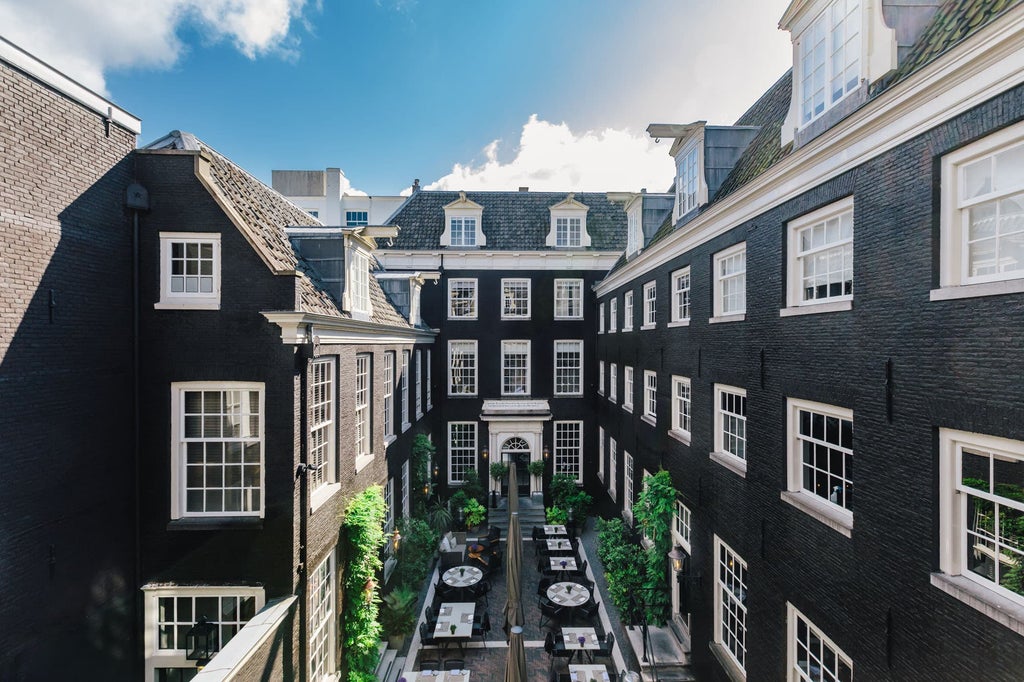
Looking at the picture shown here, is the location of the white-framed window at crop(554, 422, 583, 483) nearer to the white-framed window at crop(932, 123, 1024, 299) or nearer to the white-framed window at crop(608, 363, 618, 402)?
the white-framed window at crop(608, 363, 618, 402)

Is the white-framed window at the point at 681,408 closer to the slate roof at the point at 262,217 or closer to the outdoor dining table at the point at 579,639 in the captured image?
the outdoor dining table at the point at 579,639

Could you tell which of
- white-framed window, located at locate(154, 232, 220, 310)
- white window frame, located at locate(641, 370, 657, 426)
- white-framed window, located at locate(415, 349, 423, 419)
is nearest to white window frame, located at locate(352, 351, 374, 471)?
white-framed window, located at locate(154, 232, 220, 310)

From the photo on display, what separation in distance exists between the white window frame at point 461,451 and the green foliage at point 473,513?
321 centimetres

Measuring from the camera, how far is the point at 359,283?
12602 millimetres

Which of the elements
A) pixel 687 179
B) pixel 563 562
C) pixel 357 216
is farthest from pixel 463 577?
pixel 357 216

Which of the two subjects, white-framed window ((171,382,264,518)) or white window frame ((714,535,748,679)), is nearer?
white-framed window ((171,382,264,518))

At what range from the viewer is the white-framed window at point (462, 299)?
24297 millimetres

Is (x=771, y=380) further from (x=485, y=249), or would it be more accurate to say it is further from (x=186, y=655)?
(x=485, y=249)

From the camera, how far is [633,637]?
1314cm

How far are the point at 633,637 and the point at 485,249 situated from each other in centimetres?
1793

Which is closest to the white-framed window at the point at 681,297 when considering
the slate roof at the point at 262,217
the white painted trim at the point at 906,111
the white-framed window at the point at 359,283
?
the white painted trim at the point at 906,111

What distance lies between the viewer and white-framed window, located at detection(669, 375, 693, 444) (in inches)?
501

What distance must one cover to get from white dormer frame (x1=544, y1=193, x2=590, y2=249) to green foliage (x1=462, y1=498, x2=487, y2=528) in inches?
538

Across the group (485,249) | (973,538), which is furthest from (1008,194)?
(485,249)
